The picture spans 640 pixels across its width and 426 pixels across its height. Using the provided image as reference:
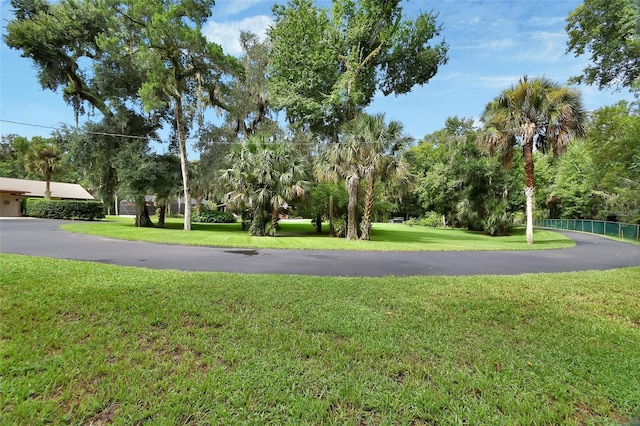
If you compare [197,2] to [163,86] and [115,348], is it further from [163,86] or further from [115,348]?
[115,348]

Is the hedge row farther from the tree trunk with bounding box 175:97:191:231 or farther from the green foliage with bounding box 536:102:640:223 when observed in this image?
the green foliage with bounding box 536:102:640:223

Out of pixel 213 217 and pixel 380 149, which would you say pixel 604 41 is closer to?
pixel 380 149

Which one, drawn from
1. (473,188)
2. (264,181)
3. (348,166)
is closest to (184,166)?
(264,181)

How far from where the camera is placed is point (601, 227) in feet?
83.0

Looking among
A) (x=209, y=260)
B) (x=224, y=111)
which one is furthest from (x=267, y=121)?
(x=209, y=260)

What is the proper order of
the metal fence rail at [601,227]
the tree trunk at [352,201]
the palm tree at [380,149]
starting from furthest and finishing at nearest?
the metal fence rail at [601,227] → the tree trunk at [352,201] → the palm tree at [380,149]

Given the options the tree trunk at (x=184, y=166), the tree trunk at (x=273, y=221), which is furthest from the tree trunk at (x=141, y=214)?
the tree trunk at (x=273, y=221)

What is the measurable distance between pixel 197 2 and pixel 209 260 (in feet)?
61.3

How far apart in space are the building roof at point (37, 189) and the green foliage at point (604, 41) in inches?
1972

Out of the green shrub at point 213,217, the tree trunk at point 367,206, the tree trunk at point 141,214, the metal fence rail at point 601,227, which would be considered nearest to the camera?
the tree trunk at point 367,206

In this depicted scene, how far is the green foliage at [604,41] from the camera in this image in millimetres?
13836

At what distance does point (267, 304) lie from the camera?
14.8ft

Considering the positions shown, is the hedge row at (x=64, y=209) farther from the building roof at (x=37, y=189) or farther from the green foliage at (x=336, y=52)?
the green foliage at (x=336, y=52)

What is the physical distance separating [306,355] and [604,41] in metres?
20.7
